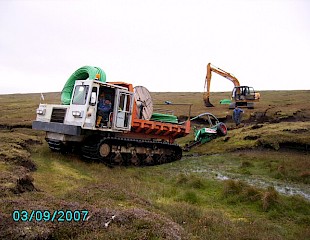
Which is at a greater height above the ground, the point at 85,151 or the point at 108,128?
the point at 108,128

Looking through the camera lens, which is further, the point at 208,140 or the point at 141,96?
the point at 208,140

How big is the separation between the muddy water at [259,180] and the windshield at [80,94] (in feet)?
19.1

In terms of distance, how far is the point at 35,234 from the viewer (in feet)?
16.9

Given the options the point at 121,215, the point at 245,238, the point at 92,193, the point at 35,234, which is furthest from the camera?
the point at 92,193

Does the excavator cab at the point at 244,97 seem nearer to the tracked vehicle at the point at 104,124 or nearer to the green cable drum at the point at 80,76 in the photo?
the tracked vehicle at the point at 104,124

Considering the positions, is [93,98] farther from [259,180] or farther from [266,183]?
[266,183]

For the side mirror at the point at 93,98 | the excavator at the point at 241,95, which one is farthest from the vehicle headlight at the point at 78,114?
the excavator at the point at 241,95

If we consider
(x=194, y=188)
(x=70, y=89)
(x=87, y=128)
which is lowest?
(x=194, y=188)

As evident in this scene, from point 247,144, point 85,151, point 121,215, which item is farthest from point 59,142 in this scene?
point 247,144

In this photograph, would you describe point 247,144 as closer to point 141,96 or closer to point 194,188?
point 141,96

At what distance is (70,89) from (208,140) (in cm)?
1089

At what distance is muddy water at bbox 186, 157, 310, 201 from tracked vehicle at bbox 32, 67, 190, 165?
307 cm

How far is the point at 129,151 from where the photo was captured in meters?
17.1

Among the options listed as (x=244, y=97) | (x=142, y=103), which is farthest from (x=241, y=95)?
(x=142, y=103)
